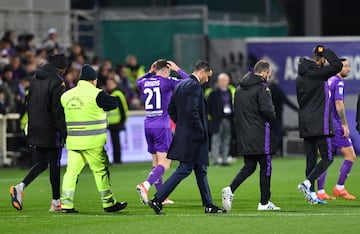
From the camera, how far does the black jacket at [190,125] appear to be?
17.2 metres

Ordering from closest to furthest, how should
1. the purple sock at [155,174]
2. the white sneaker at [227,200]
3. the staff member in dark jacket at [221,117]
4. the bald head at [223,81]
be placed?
the white sneaker at [227,200] → the purple sock at [155,174] → the bald head at [223,81] → the staff member in dark jacket at [221,117]

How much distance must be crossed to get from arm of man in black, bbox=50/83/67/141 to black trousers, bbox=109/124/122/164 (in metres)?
11.9

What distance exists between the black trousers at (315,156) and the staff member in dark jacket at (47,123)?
385 cm

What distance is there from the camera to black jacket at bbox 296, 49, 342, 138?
19.3 m

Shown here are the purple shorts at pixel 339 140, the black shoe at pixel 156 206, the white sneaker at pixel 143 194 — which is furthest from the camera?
the purple shorts at pixel 339 140

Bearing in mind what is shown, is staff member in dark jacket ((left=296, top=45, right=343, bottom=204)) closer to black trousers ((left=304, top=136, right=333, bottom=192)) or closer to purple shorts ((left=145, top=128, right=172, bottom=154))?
black trousers ((left=304, top=136, right=333, bottom=192))

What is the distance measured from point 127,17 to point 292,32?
10608mm

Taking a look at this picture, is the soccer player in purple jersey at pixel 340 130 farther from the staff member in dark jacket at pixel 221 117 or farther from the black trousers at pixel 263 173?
the staff member in dark jacket at pixel 221 117

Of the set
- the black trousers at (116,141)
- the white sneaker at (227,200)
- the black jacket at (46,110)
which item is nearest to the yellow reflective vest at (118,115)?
the black trousers at (116,141)

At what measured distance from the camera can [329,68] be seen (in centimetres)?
1903

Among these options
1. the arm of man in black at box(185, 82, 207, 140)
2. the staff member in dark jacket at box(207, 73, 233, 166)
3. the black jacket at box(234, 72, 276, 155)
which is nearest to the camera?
the arm of man in black at box(185, 82, 207, 140)

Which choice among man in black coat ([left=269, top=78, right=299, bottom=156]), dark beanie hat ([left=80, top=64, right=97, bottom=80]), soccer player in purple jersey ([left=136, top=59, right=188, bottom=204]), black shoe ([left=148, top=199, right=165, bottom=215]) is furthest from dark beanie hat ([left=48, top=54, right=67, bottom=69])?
man in black coat ([left=269, top=78, right=299, bottom=156])

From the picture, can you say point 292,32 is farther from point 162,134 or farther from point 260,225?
point 260,225

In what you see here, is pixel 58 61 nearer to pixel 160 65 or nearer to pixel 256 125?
pixel 160 65
